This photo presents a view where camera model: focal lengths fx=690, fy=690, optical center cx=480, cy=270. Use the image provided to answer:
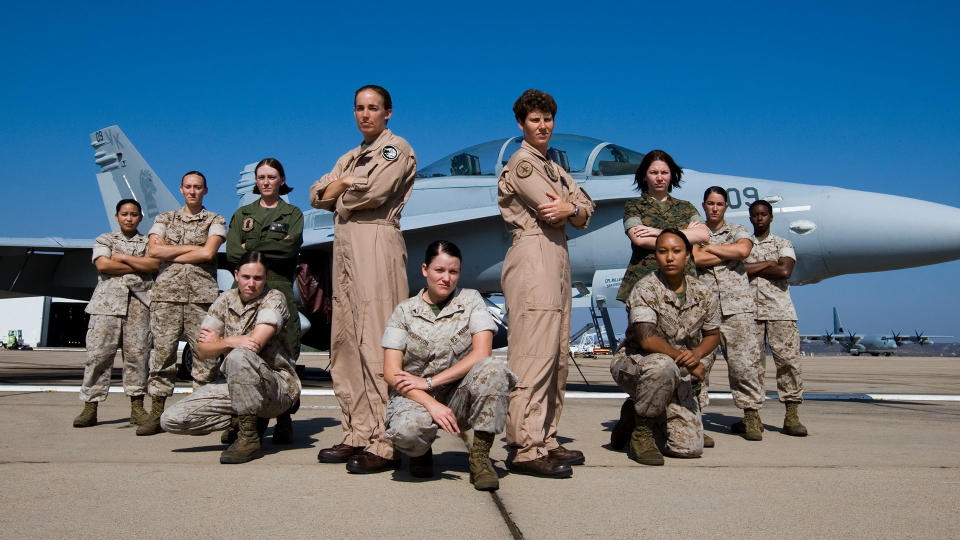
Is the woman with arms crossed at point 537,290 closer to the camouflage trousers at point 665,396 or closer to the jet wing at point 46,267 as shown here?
the camouflage trousers at point 665,396

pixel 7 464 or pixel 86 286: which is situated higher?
pixel 86 286

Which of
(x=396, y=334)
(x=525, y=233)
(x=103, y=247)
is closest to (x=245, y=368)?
(x=396, y=334)

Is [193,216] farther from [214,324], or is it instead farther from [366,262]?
[366,262]

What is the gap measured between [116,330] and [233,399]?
6.42ft

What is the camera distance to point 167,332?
464 cm

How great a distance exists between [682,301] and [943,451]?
5.87 feet

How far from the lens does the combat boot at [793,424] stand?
15.4 ft

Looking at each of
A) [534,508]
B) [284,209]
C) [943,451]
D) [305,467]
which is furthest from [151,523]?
[943,451]

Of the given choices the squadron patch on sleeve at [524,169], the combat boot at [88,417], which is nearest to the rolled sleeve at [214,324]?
the combat boot at [88,417]

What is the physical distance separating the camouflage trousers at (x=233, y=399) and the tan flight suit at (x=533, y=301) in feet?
4.29

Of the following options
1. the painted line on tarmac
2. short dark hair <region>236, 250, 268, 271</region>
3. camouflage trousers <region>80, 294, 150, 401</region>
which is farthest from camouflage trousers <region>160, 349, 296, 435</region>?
the painted line on tarmac

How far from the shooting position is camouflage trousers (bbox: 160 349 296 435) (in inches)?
140

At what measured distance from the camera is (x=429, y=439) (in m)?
3.07

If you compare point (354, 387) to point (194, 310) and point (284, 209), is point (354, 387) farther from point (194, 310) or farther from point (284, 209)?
point (194, 310)
